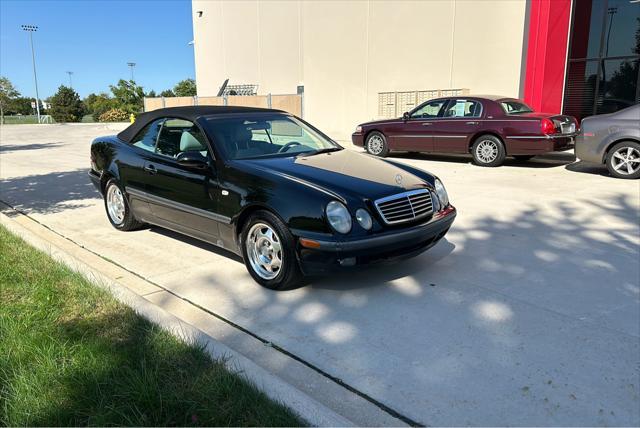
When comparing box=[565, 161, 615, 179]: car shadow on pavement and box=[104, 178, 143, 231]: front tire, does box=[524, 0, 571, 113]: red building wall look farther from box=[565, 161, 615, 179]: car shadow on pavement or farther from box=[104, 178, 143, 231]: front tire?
box=[104, 178, 143, 231]: front tire

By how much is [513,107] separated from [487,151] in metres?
1.14

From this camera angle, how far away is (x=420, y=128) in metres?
12.3

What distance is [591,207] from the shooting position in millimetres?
7297

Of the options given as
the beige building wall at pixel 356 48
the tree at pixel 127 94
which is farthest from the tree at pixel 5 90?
the beige building wall at pixel 356 48

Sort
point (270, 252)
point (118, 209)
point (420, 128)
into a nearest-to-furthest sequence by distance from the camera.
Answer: point (270, 252), point (118, 209), point (420, 128)

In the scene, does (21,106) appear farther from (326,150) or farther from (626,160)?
(326,150)

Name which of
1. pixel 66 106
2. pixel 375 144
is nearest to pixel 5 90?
pixel 66 106

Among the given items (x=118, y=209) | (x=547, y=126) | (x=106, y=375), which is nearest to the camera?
Answer: (x=106, y=375)

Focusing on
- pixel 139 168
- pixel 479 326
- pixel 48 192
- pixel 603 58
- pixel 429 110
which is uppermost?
pixel 603 58

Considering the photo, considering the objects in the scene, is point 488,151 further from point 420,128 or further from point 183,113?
point 183,113

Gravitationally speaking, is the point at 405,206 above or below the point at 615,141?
below

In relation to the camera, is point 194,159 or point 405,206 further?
point 194,159

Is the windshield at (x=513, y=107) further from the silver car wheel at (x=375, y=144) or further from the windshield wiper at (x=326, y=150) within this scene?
the windshield wiper at (x=326, y=150)

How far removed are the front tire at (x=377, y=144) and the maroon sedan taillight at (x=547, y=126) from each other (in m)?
3.92
